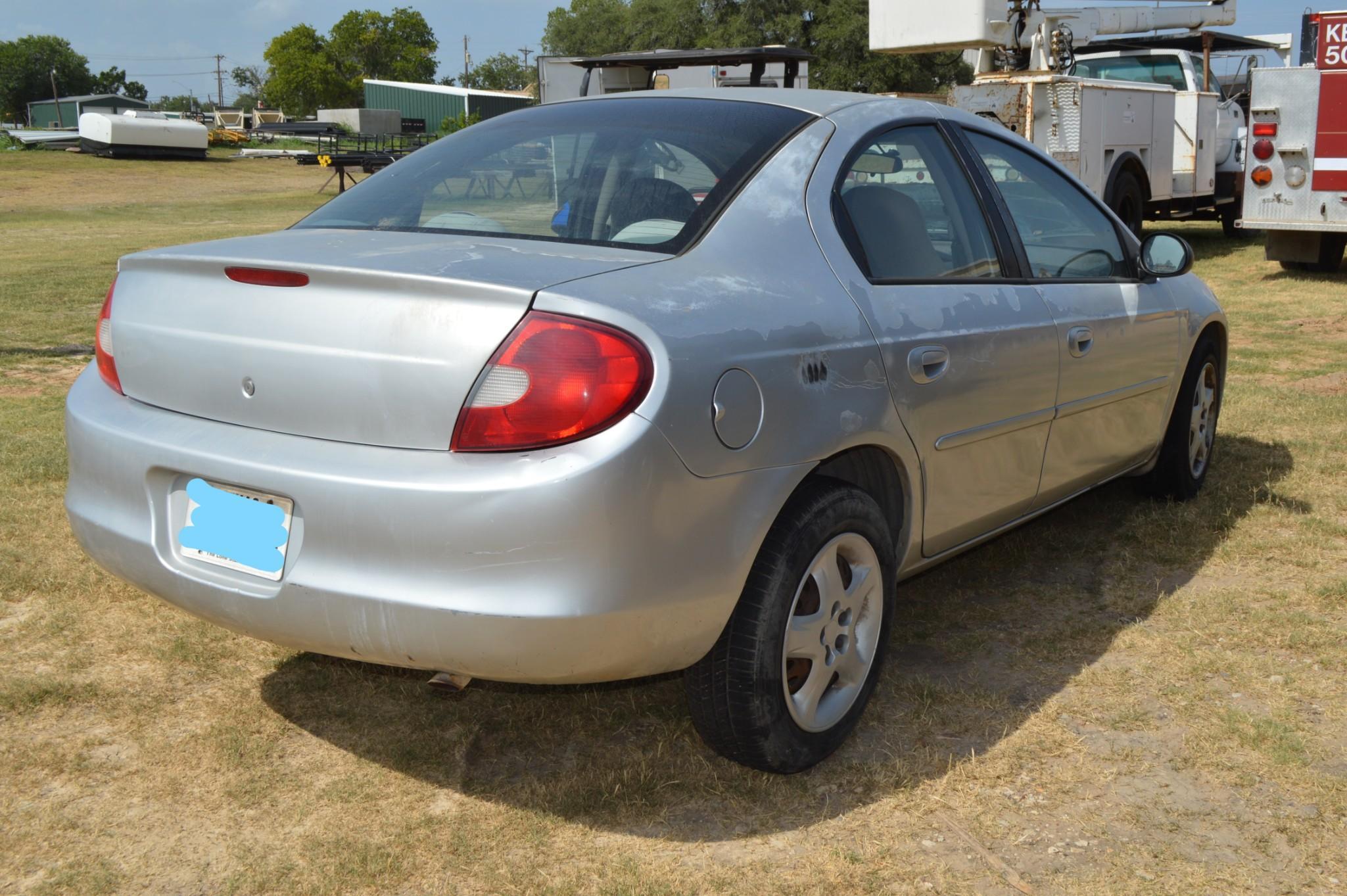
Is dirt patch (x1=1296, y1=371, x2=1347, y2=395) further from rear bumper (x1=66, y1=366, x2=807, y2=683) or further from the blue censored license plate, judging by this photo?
the blue censored license plate

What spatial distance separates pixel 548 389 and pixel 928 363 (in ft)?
3.74

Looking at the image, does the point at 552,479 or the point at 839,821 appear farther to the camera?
the point at 839,821

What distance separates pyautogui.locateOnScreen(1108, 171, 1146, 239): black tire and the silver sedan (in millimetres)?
9846

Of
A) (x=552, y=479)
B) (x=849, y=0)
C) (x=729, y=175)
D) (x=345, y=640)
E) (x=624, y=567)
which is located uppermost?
(x=849, y=0)

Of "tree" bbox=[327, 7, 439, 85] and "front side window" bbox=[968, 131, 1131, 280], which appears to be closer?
"front side window" bbox=[968, 131, 1131, 280]

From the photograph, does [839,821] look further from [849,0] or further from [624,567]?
[849,0]

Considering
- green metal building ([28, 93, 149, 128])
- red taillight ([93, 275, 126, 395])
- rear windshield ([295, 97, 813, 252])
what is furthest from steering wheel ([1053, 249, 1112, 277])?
green metal building ([28, 93, 149, 128])

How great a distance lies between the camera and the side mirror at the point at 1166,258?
4121 millimetres

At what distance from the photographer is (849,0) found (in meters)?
57.5

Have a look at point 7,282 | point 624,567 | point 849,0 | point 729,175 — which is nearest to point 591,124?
point 729,175

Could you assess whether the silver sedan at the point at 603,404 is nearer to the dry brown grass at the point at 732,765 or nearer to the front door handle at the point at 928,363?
the front door handle at the point at 928,363

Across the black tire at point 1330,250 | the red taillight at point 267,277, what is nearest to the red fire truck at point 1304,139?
the black tire at point 1330,250

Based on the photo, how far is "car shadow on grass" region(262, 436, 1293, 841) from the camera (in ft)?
8.98

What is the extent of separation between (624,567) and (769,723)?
592mm
